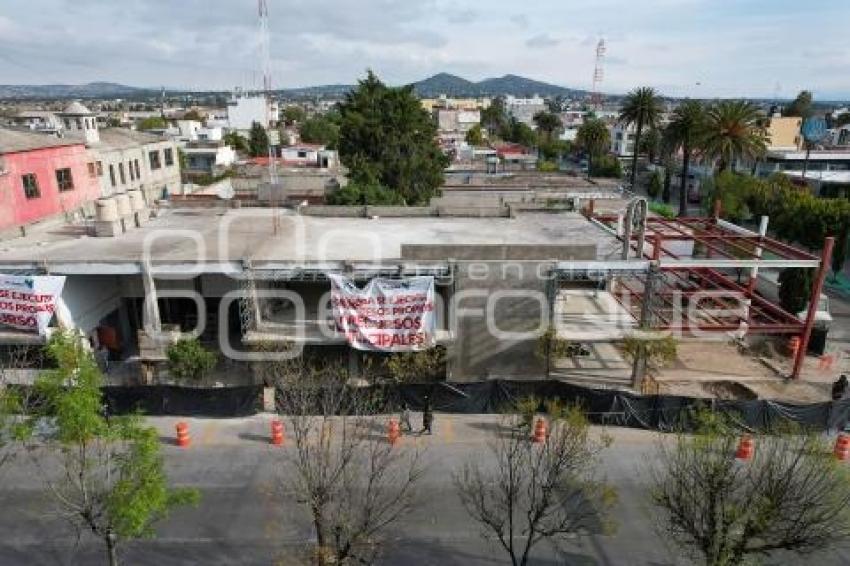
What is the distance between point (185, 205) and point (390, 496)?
26.0 meters

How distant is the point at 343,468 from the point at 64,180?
121 feet

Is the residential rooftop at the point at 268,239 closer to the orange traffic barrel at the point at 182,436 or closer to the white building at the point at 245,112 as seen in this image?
the orange traffic barrel at the point at 182,436

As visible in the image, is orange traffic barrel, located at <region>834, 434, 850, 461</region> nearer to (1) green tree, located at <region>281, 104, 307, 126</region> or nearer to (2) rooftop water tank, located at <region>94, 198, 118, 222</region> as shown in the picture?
(2) rooftop water tank, located at <region>94, 198, 118, 222</region>

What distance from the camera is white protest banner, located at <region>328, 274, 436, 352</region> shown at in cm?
2244

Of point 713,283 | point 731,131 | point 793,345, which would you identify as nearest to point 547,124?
point 731,131

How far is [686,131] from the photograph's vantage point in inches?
2192

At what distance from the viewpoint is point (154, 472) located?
1211 centimetres

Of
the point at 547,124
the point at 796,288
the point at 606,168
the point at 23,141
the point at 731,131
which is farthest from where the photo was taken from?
the point at 547,124

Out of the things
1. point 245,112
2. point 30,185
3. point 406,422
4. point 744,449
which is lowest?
point 406,422

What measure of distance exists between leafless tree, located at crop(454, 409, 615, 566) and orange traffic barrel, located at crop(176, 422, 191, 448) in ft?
29.7

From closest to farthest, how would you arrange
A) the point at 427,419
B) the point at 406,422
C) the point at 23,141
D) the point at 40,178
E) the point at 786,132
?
the point at 427,419 → the point at 406,422 → the point at 23,141 → the point at 40,178 → the point at 786,132

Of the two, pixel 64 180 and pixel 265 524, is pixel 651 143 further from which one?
pixel 265 524

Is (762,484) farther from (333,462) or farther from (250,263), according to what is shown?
(250,263)

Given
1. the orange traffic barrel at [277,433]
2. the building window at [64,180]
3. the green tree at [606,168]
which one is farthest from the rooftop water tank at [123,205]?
the green tree at [606,168]
